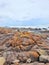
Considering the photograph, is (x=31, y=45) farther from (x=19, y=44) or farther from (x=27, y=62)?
(x=27, y=62)

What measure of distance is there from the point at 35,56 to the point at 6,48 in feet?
14.4

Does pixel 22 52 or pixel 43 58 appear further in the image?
pixel 22 52

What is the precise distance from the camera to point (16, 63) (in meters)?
18.5

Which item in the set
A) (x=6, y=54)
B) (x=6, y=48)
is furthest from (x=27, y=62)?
(x=6, y=48)

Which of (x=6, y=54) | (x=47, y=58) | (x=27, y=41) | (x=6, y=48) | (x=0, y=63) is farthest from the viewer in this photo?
(x=27, y=41)

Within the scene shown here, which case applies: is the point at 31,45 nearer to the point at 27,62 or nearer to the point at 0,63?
the point at 27,62

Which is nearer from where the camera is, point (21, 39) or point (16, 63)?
point (16, 63)

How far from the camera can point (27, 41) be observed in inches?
981

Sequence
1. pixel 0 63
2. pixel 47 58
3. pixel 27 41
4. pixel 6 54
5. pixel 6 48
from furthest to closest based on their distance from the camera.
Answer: pixel 27 41 → pixel 6 48 → pixel 6 54 → pixel 47 58 → pixel 0 63

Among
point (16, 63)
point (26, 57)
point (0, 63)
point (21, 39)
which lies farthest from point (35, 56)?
point (21, 39)

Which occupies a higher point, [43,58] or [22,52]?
[22,52]

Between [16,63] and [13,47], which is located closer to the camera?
[16,63]

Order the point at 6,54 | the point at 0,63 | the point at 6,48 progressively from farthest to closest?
1. the point at 6,48
2. the point at 6,54
3. the point at 0,63

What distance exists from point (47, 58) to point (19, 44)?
587 cm
